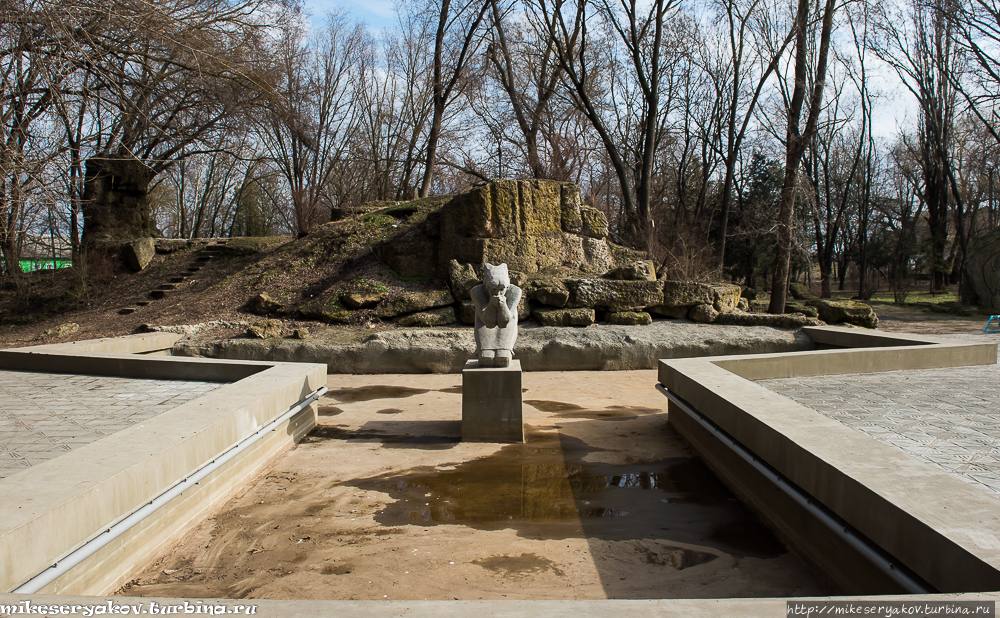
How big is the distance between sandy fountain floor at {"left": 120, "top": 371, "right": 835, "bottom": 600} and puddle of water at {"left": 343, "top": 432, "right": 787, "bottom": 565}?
17 millimetres

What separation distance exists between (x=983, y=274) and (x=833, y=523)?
2185cm

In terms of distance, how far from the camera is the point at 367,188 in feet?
92.2

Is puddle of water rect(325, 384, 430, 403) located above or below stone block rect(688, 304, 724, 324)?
below

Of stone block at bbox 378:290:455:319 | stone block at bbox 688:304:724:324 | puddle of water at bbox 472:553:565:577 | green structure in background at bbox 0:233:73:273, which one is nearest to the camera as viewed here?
puddle of water at bbox 472:553:565:577

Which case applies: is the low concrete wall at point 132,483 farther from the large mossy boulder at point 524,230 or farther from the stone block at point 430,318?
the large mossy boulder at point 524,230

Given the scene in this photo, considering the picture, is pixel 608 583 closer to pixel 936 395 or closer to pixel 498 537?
pixel 498 537

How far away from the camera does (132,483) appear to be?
322 cm

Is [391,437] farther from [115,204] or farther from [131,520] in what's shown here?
[115,204]

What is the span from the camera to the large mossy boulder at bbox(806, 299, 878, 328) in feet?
42.6

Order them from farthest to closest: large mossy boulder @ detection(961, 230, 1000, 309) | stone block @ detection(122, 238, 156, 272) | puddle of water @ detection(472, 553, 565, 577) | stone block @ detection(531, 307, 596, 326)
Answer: large mossy boulder @ detection(961, 230, 1000, 309) < stone block @ detection(122, 238, 156, 272) < stone block @ detection(531, 307, 596, 326) < puddle of water @ detection(472, 553, 565, 577)

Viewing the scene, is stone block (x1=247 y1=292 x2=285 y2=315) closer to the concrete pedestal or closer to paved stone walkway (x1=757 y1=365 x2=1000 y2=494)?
the concrete pedestal

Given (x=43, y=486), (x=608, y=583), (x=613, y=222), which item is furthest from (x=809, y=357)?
(x=613, y=222)

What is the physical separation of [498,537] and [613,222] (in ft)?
82.2

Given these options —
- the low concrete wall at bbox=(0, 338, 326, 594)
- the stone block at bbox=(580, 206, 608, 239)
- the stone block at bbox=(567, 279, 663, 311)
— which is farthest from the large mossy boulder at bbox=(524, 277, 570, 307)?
the low concrete wall at bbox=(0, 338, 326, 594)
